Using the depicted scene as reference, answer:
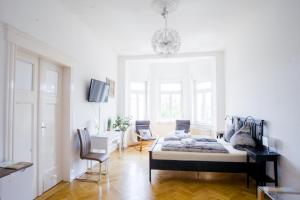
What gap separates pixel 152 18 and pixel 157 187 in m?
3.09

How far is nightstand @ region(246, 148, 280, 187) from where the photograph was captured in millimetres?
2789

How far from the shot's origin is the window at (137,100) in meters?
6.85

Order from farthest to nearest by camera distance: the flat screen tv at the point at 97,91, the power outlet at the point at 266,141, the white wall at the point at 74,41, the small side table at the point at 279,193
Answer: the flat screen tv at the point at 97,91
the power outlet at the point at 266,141
the white wall at the point at 74,41
the small side table at the point at 279,193

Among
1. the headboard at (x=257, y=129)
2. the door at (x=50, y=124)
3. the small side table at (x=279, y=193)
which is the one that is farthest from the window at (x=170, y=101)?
the small side table at (x=279, y=193)

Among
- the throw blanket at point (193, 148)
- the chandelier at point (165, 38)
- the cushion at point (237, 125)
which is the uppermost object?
the chandelier at point (165, 38)

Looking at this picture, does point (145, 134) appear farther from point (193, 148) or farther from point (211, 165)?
point (211, 165)

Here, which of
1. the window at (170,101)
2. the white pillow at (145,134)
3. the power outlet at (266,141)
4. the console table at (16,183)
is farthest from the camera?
the window at (170,101)

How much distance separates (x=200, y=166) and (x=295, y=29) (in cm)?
247

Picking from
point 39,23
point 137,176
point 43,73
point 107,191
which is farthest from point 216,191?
point 39,23

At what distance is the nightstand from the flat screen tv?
317 centimetres

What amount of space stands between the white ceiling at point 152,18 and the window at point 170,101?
249cm

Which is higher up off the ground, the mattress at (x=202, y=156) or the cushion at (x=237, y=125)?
the cushion at (x=237, y=125)

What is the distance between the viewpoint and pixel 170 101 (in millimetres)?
7230

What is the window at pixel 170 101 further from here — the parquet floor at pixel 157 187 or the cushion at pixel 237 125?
the parquet floor at pixel 157 187
